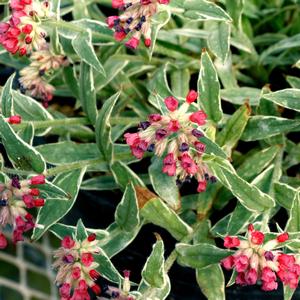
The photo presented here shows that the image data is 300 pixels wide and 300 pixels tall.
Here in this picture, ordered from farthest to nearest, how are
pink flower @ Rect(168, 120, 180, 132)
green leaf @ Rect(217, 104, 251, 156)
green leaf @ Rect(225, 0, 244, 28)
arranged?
green leaf @ Rect(225, 0, 244, 28)
green leaf @ Rect(217, 104, 251, 156)
pink flower @ Rect(168, 120, 180, 132)

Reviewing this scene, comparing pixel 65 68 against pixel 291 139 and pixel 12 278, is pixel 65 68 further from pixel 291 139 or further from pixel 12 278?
pixel 12 278

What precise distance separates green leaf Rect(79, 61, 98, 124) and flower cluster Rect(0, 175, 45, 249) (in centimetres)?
24

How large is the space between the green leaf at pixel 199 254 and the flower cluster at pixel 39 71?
34 centimetres

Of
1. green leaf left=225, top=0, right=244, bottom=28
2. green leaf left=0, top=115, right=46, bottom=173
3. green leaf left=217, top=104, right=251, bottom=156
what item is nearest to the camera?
green leaf left=0, top=115, right=46, bottom=173

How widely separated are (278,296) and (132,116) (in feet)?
1.27

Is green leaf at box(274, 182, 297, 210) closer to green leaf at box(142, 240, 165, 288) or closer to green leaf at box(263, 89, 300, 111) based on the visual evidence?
green leaf at box(263, 89, 300, 111)

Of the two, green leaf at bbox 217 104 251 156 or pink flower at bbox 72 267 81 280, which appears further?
green leaf at bbox 217 104 251 156

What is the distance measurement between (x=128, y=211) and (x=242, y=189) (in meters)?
0.16

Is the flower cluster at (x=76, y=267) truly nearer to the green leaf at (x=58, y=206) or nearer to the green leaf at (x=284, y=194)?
the green leaf at (x=58, y=206)

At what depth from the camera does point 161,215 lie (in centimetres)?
111

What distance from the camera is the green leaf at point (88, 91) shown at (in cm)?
121

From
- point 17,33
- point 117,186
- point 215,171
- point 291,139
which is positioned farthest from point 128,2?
point 291,139

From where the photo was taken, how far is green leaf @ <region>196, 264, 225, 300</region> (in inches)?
43.9

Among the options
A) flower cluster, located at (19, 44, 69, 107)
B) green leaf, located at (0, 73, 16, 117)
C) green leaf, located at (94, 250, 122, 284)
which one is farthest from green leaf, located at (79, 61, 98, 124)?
green leaf, located at (94, 250, 122, 284)
